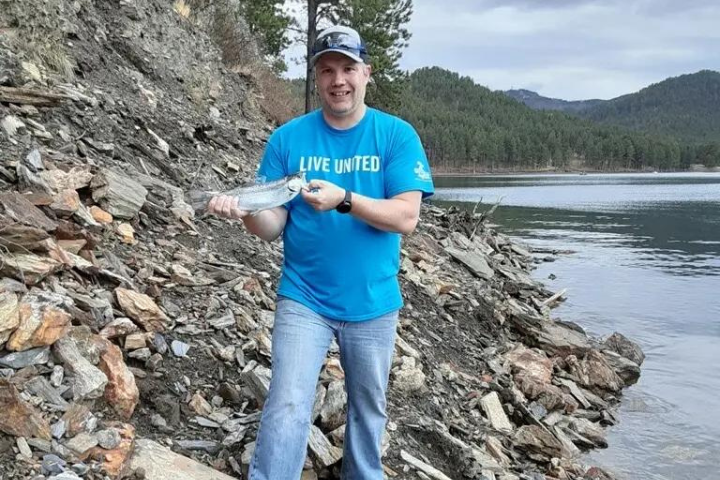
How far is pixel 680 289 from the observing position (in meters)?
23.0

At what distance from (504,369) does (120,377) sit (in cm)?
755

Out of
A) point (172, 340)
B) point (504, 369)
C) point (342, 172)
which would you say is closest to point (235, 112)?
point (504, 369)

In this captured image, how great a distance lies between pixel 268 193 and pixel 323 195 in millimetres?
385

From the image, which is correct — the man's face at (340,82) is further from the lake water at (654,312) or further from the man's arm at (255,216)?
the lake water at (654,312)

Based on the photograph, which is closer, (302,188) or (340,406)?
(302,188)

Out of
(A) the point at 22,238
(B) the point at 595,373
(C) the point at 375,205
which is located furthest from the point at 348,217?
(B) the point at 595,373

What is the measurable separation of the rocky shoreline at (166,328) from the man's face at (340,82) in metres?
2.59

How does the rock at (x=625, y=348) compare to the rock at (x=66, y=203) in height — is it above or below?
below

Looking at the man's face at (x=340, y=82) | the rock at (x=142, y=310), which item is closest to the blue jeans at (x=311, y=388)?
the man's face at (x=340, y=82)

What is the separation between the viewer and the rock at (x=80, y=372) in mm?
4285

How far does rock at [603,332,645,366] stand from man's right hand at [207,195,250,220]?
1247 centimetres

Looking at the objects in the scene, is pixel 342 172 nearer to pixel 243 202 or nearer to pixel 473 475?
pixel 243 202

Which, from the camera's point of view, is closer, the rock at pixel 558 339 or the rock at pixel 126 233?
the rock at pixel 126 233

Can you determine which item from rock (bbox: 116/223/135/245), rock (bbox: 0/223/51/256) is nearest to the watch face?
rock (bbox: 0/223/51/256)
